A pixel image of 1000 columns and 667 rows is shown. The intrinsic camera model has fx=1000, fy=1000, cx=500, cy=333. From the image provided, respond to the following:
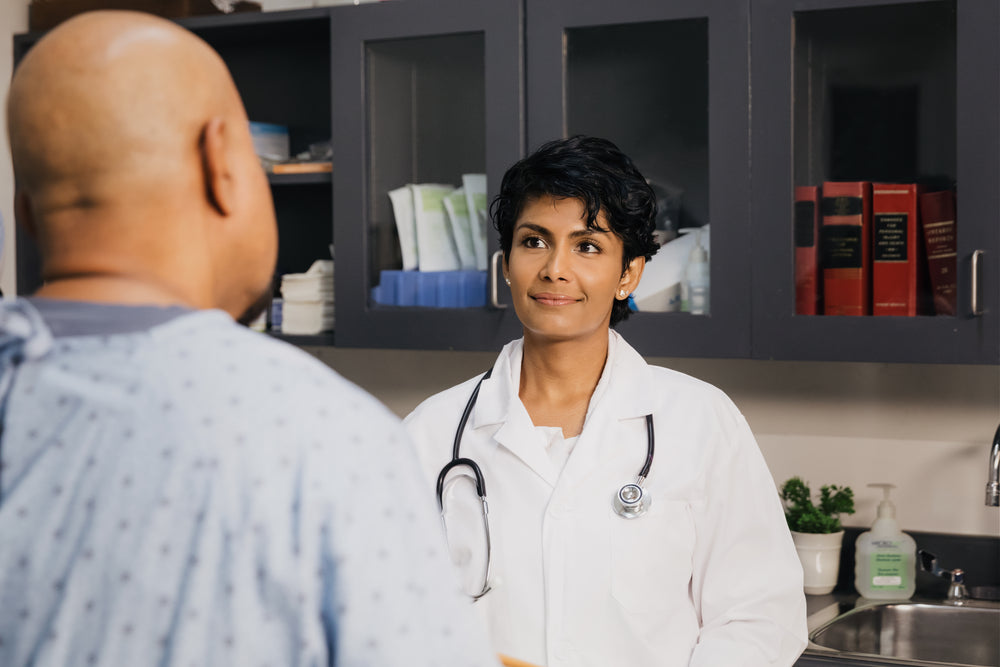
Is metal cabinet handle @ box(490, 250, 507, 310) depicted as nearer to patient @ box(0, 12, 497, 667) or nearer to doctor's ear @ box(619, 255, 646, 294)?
doctor's ear @ box(619, 255, 646, 294)

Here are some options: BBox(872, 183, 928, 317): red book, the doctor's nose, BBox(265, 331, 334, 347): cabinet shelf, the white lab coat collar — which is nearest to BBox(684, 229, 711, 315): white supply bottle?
BBox(872, 183, 928, 317): red book

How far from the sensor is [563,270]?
1.49 metres

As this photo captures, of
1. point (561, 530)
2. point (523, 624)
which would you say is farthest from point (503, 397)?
point (523, 624)

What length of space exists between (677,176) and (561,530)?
0.88m

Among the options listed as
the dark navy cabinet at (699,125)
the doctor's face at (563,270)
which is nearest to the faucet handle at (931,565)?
the dark navy cabinet at (699,125)

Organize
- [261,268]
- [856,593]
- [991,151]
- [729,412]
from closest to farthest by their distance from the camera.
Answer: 1. [261,268]
2. [729,412]
3. [991,151]
4. [856,593]

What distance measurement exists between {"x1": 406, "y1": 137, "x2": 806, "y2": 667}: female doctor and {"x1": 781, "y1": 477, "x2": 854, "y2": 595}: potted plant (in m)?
0.76

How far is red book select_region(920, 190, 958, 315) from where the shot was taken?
182 centimetres

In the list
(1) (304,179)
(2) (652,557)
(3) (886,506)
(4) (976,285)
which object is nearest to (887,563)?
(3) (886,506)

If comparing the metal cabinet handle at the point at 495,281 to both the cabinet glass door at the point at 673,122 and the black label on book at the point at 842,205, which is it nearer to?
the cabinet glass door at the point at 673,122

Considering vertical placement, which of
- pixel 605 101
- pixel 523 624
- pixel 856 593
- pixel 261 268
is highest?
pixel 605 101

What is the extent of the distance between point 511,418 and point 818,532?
3.22 ft

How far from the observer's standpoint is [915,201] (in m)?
1.87

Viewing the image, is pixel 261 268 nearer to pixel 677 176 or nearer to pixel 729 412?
pixel 729 412
